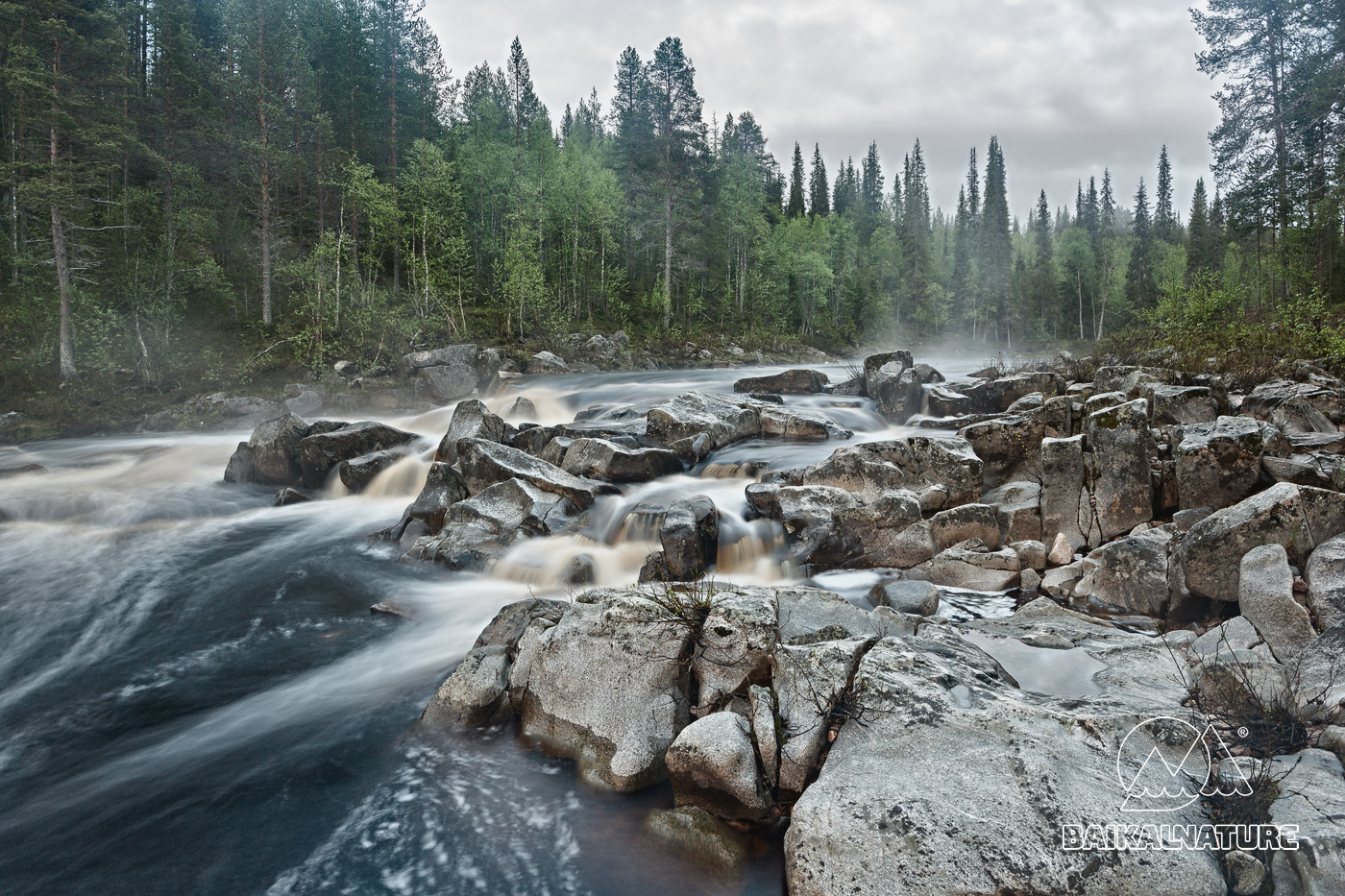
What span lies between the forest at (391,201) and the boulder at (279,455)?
1218 centimetres

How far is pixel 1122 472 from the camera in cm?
811

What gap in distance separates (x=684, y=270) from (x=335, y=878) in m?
51.0

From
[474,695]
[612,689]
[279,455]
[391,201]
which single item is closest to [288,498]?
[279,455]

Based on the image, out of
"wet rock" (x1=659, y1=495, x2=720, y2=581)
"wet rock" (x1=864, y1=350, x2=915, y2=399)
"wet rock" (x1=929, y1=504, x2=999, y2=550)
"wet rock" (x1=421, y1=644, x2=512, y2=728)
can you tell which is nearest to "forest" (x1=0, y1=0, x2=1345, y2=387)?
"wet rock" (x1=864, y1=350, x2=915, y2=399)

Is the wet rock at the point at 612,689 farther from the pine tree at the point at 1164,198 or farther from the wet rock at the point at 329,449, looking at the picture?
the pine tree at the point at 1164,198

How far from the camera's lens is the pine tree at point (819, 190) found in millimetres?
81125

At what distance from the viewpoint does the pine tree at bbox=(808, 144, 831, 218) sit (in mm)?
81125

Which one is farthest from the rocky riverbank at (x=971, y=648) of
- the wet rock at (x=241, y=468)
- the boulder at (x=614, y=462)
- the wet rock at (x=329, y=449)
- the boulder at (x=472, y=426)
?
the wet rock at (x=241, y=468)

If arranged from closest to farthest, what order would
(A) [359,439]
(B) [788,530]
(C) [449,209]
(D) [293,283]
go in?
(B) [788,530] < (A) [359,439] < (D) [293,283] < (C) [449,209]

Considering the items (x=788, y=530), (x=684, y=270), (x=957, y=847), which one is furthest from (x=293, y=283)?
(x=957, y=847)

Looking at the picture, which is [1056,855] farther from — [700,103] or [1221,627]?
[700,103]

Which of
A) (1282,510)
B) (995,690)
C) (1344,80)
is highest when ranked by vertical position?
(1344,80)

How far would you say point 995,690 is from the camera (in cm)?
414

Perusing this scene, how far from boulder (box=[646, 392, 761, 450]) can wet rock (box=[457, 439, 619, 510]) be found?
2.99 m
